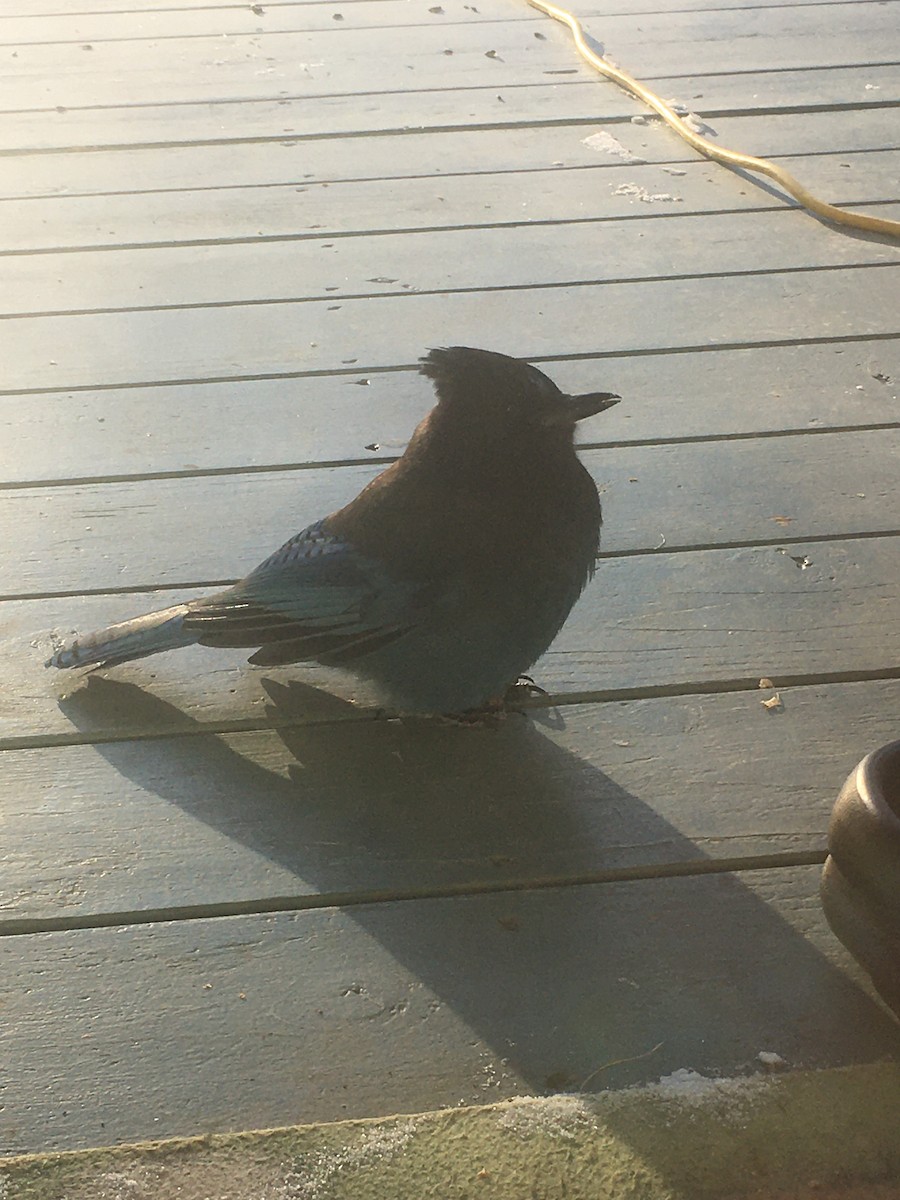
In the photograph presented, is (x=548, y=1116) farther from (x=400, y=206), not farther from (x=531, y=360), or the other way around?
(x=400, y=206)

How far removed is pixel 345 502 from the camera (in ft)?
6.00

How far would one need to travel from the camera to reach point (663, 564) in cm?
170

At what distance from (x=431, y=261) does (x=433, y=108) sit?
0.87 meters

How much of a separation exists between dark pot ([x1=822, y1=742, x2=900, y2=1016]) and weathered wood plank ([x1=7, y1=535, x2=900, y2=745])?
413mm

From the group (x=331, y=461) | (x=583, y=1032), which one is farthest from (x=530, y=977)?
(x=331, y=461)

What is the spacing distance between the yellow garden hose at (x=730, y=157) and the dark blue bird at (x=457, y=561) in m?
1.43

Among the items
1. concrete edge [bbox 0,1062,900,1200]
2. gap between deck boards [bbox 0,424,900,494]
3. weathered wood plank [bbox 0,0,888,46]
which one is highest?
weathered wood plank [bbox 0,0,888,46]

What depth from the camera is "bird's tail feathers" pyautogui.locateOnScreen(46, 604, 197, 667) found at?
4.88 ft

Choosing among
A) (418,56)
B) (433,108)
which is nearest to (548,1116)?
(433,108)

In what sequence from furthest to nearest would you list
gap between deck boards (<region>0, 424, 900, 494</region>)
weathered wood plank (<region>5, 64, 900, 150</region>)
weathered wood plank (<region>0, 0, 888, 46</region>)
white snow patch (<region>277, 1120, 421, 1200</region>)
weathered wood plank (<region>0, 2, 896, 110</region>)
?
weathered wood plank (<region>0, 0, 888, 46</region>) → weathered wood plank (<region>0, 2, 896, 110</region>) → weathered wood plank (<region>5, 64, 900, 150</region>) → gap between deck boards (<region>0, 424, 900, 494</region>) → white snow patch (<region>277, 1120, 421, 1200</region>)

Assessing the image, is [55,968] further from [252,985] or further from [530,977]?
[530,977]

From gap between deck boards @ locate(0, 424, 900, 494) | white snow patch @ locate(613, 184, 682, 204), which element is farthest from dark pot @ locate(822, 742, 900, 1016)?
white snow patch @ locate(613, 184, 682, 204)

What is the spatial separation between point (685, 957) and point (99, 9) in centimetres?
371

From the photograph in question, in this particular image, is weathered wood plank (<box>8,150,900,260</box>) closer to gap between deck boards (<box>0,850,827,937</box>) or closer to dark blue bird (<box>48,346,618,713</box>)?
dark blue bird (<box>48,346,618,713</box>)
